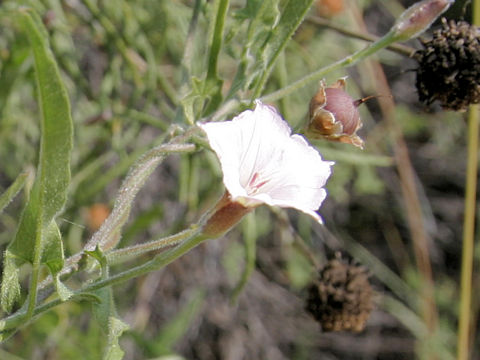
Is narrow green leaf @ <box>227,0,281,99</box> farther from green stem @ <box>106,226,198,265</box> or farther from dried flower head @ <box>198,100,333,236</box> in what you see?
green stem @ <box>106,226,198,265</box>

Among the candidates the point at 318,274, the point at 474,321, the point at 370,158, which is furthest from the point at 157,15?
the point at 474,321

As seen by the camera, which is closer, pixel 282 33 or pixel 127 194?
pixel 127 194

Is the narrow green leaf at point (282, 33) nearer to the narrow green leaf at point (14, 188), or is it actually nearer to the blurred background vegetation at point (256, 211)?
the narrow green leaf at point (14, 188)

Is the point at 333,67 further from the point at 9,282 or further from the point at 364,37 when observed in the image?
the point at 9,282

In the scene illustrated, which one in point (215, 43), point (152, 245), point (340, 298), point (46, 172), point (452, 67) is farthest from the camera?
point (340, 298)

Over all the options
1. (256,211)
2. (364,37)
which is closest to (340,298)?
(364,37)

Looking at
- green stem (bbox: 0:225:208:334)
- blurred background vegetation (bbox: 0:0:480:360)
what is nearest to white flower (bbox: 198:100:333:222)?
green stem (bbox: 0:225:208:334)
